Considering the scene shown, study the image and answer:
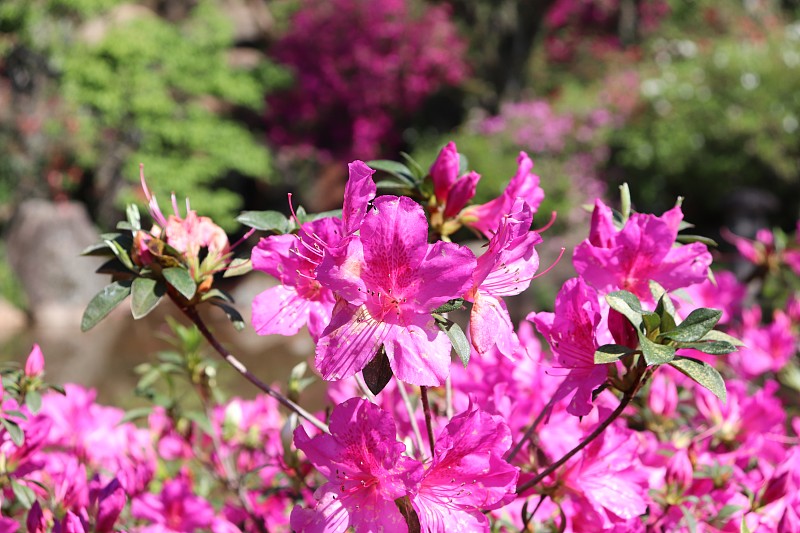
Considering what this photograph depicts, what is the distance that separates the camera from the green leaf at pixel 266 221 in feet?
2.60

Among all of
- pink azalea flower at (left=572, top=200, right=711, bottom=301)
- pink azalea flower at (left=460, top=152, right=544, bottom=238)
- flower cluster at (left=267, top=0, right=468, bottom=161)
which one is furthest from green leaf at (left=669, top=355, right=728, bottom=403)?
flower cluster at (left=267, top=0, right=468, bottom=161)

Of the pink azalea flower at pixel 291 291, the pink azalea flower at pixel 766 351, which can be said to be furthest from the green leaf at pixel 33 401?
the pink azalea flower at pixel 766 351

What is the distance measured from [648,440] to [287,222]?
64cm

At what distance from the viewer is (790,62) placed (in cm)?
661

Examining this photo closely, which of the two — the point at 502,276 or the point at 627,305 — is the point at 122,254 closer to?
the point at 502,276

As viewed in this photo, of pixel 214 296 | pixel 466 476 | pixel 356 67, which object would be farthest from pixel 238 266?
pixel 356 67

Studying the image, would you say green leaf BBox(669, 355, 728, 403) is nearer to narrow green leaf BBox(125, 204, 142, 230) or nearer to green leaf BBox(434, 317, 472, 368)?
green leaf BBox(434, 317, 472, 368)

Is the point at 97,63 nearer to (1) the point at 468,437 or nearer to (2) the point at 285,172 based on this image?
(2) the point at 285,172

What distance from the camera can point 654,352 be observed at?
0.63 metres

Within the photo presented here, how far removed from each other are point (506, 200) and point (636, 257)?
15cm

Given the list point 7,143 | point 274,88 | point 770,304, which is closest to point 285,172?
point 274,88

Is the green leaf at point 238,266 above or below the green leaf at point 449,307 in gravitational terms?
below

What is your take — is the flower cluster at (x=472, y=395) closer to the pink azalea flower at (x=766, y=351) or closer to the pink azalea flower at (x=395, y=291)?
the pink azalea flower at (x=395, y=291)

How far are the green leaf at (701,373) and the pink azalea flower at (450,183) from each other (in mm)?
297
